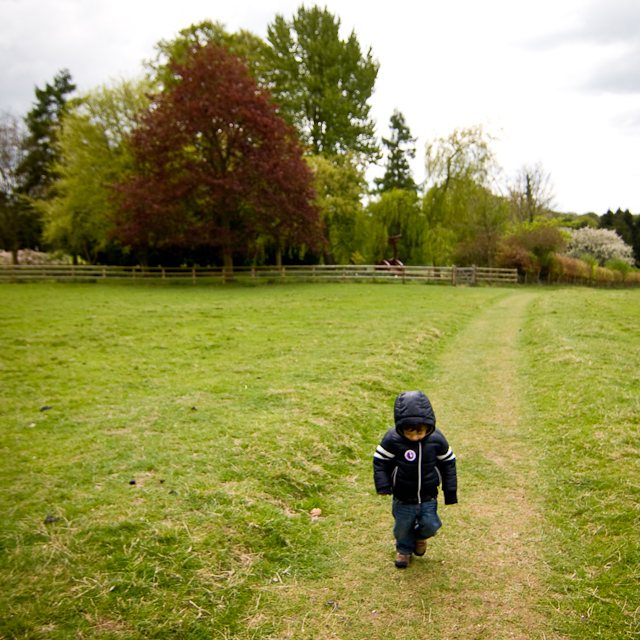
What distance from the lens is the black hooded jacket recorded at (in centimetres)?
349

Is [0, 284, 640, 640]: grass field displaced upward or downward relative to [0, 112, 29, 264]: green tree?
downward

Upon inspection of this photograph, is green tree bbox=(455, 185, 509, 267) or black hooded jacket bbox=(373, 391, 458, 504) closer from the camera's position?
black hooded jacket bbox=(373, 391, 458, 504)

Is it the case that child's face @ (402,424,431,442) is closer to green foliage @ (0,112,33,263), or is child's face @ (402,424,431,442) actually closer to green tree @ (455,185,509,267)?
green tree @ (455,185,509,267)

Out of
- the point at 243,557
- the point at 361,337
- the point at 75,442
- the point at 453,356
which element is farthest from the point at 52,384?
the point at 453,356

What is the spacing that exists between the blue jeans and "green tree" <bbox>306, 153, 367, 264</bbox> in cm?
2967

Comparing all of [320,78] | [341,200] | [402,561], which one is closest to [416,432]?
[402,561]

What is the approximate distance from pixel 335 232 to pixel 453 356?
1024 inches

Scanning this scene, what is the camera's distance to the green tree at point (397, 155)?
2324 inches

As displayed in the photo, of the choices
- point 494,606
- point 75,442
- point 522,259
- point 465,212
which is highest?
point 465,212

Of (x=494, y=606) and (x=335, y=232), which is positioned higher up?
(x=335, y=232)

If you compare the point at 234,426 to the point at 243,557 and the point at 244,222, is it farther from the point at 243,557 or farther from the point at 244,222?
the point at 244,222

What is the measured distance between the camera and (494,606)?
3.12 meters

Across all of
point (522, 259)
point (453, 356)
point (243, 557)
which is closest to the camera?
point (243, 557)

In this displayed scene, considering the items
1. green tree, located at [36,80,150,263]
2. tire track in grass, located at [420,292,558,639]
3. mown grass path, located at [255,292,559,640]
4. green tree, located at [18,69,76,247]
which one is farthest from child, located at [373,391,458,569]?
green tree, located at [18,69,76,247]
